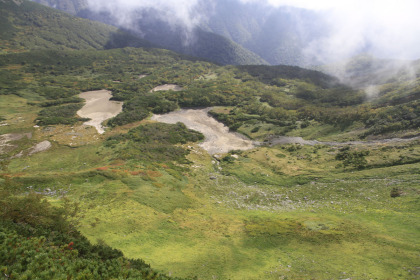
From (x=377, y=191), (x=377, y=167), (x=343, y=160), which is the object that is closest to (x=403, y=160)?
(x=377, y=167)

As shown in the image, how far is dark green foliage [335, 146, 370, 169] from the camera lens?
182ft

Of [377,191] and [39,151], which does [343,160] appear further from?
[39,151]

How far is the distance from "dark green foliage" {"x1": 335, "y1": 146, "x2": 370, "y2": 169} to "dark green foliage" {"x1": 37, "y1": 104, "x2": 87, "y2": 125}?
112 m

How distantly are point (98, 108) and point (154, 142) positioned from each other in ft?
244

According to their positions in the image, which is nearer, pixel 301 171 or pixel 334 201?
pixel 334 201

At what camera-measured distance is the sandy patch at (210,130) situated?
8900 cm

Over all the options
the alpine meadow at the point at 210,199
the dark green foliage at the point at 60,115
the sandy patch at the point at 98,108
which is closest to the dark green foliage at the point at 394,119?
the alpine meadow at the point at 210,199

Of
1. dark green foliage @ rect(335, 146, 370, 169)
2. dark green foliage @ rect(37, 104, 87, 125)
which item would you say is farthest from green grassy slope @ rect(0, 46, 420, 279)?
dark green foliage @ rect(37, 104, 87, 125)

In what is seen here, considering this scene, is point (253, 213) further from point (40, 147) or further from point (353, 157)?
point (40, 147)

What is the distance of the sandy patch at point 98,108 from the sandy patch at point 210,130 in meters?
27.5

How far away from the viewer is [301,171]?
59562mm

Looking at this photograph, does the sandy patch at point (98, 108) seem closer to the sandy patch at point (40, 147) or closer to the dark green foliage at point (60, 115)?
the dark green foliage at point (60, 115)

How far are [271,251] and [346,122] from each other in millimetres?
92290

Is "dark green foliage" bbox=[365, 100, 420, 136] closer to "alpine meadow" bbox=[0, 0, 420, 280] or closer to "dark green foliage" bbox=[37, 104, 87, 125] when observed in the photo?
"alpine meadow" bbox=[0, 0, 420, 280]
